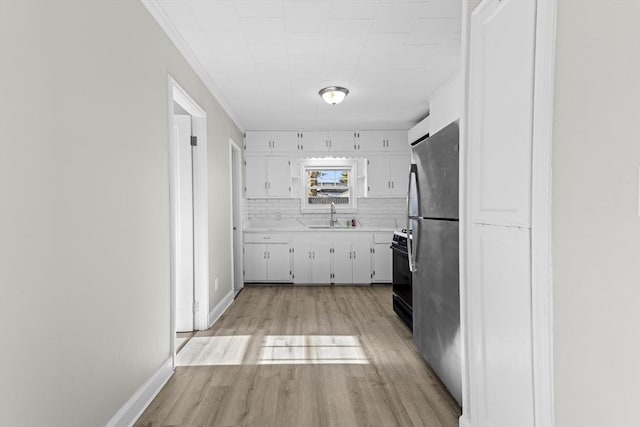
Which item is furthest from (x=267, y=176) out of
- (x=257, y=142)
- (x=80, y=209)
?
(x=80, y=209)

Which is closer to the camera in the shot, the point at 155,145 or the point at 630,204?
the point at 630,204

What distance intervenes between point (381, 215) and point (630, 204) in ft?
18.7

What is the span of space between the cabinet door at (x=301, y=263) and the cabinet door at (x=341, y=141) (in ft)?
5.37

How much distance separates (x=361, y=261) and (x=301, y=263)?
3.02 feet

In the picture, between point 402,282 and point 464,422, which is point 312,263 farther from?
point 464,422

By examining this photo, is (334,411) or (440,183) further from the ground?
(440,183)

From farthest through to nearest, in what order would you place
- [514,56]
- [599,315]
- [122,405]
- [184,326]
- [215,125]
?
[215,125] < [184,326] < [122,405] < [514,56] < [599,315]

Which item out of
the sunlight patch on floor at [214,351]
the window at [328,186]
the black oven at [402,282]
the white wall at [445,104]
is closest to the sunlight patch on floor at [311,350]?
the sunlight patch on floor at [214,351]

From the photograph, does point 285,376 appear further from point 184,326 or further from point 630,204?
point 630,204

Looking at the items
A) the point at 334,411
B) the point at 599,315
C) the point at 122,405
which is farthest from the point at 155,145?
the point at 599,315

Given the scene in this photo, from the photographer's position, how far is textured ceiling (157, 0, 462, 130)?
101 inches

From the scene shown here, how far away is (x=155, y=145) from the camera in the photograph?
2545mm

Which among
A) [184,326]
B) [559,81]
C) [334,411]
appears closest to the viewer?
[559,81]


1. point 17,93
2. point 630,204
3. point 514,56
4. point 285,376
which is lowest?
point 285,376
